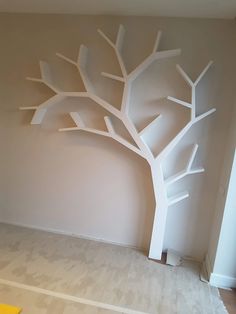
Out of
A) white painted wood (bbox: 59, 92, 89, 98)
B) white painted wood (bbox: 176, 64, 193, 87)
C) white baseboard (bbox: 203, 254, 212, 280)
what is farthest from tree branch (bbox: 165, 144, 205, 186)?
white painted wood (bbox: 59, 92, 89, 98)

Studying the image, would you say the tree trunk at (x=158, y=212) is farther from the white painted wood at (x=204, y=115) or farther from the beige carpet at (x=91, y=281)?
the white painted wood at (x=204, y=115)

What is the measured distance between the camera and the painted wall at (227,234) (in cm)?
238

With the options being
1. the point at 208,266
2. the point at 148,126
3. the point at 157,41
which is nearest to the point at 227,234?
the point at 208,266

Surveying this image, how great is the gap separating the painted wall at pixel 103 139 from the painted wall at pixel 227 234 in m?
0.26

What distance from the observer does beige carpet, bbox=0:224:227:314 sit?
2.04 m

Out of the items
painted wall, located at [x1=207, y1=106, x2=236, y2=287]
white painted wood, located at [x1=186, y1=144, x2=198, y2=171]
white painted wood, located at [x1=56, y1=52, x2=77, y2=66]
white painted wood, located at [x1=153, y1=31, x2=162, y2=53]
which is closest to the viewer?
painted wall, located at [x1=207, y1=106, x2=236, y2=287]

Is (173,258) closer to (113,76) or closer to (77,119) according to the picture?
(77,119)

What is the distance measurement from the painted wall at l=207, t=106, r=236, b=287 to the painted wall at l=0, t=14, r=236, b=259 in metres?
0.26

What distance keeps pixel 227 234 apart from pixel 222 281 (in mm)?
437

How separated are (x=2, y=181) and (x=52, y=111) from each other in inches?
41.3

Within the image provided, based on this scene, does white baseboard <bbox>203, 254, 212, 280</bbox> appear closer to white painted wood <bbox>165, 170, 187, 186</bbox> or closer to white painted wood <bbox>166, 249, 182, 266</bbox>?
white painted wood <bbox>166, 249, 182, 266</bbox>

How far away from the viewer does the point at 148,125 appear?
2.71 m

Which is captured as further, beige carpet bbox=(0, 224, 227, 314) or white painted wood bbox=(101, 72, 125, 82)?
white painted wood bbox=(101, 72, 125, 82)

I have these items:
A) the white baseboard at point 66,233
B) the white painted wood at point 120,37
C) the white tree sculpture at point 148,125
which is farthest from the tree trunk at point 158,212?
the white painted wood at point 120,37
